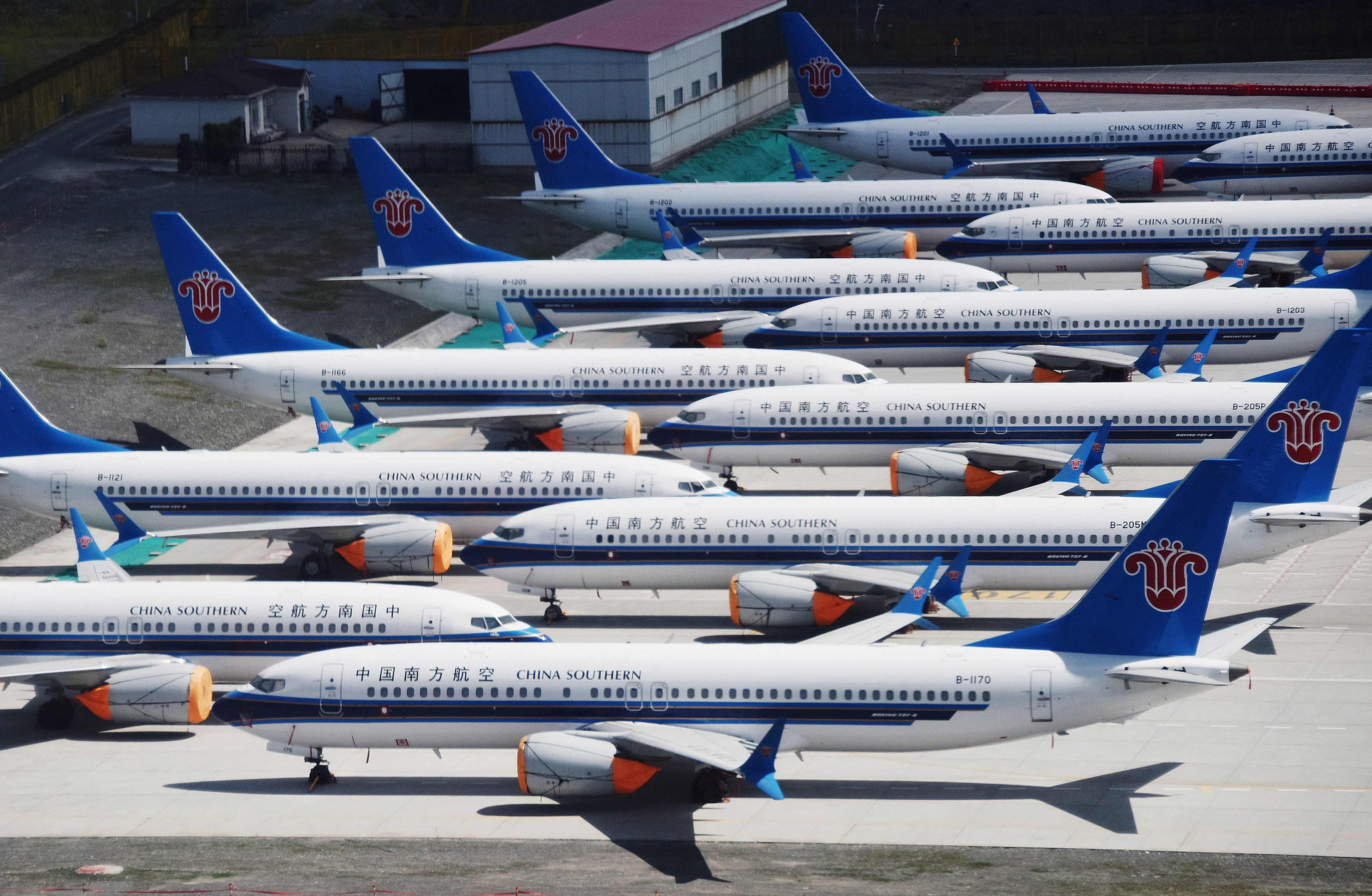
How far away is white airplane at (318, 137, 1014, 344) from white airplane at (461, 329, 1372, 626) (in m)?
30.2

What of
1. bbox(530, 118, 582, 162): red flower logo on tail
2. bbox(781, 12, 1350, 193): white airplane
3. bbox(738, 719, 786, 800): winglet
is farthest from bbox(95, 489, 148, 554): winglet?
bbox(781, 12, 1350, 193): white airplane

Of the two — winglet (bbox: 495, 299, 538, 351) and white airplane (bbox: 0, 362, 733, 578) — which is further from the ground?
winglet (bbox: 495, 299, 538, 351)

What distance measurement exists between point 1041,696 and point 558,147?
6780cm

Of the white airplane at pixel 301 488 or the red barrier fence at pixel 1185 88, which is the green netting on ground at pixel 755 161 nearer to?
the red barrier fence at pixel 1185 88

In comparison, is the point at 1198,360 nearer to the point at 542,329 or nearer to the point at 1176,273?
the point at 1176,273

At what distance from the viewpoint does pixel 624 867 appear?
47.3 m

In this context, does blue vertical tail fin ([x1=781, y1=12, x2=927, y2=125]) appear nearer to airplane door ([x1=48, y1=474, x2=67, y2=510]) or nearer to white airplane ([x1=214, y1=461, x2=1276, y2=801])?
airplane door ([x1=48, y1=474, x2=67, y2=510])

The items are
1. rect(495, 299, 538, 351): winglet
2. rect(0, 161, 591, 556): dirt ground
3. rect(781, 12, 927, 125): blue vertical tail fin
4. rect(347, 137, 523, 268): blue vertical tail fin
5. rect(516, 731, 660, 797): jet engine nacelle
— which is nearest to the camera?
rect(516, 731, 660, 797): jet engine nacelle

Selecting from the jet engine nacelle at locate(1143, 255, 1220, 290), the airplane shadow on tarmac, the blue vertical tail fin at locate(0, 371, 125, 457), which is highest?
the jet engine nacelle at locate(1143, 255, 1220, 290)

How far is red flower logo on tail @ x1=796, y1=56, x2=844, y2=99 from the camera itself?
127 m

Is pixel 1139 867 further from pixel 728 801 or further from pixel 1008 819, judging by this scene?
pixel 728 801

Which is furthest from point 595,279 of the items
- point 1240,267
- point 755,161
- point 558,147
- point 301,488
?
point 755,161

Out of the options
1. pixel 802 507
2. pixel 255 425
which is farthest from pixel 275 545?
pixel 802 507

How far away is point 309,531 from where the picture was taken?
70.0 meters
